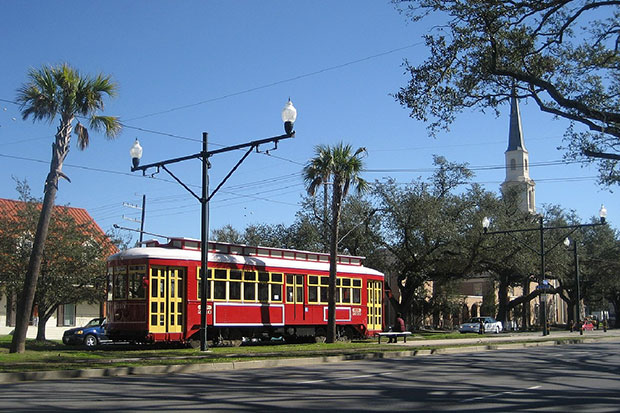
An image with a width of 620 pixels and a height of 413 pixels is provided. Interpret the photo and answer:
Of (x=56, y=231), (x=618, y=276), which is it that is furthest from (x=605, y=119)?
(x=618, y=276)

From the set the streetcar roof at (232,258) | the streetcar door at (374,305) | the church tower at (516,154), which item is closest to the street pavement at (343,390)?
the streetcar roof at (232,258)

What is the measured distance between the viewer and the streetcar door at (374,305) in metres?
32.8

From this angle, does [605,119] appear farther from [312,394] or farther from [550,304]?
[550,304]

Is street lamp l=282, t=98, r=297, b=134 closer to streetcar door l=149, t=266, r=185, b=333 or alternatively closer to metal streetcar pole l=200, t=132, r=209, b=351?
metal streetcar pole l=200, t=132, r=209, b=351

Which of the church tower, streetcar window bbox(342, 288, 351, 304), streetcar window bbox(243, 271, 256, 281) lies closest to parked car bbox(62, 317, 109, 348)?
streetcar window bbox(243, 271, 256, 281)

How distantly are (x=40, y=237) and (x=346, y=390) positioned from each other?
12.7m

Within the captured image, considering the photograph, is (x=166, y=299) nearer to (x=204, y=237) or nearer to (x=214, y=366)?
(x=204, y=237)

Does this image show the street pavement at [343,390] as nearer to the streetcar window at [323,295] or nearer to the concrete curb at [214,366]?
the concrete curb at [214,366]

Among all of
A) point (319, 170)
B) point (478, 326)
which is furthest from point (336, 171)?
point (478, 326)

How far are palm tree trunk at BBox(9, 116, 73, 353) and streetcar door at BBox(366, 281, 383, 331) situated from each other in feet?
52.5

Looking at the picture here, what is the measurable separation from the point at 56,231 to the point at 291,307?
1119 cm

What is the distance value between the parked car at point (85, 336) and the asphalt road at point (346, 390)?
1442 centimetres

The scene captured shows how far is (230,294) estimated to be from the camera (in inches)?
1016

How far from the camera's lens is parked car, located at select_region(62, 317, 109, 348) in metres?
29.7
